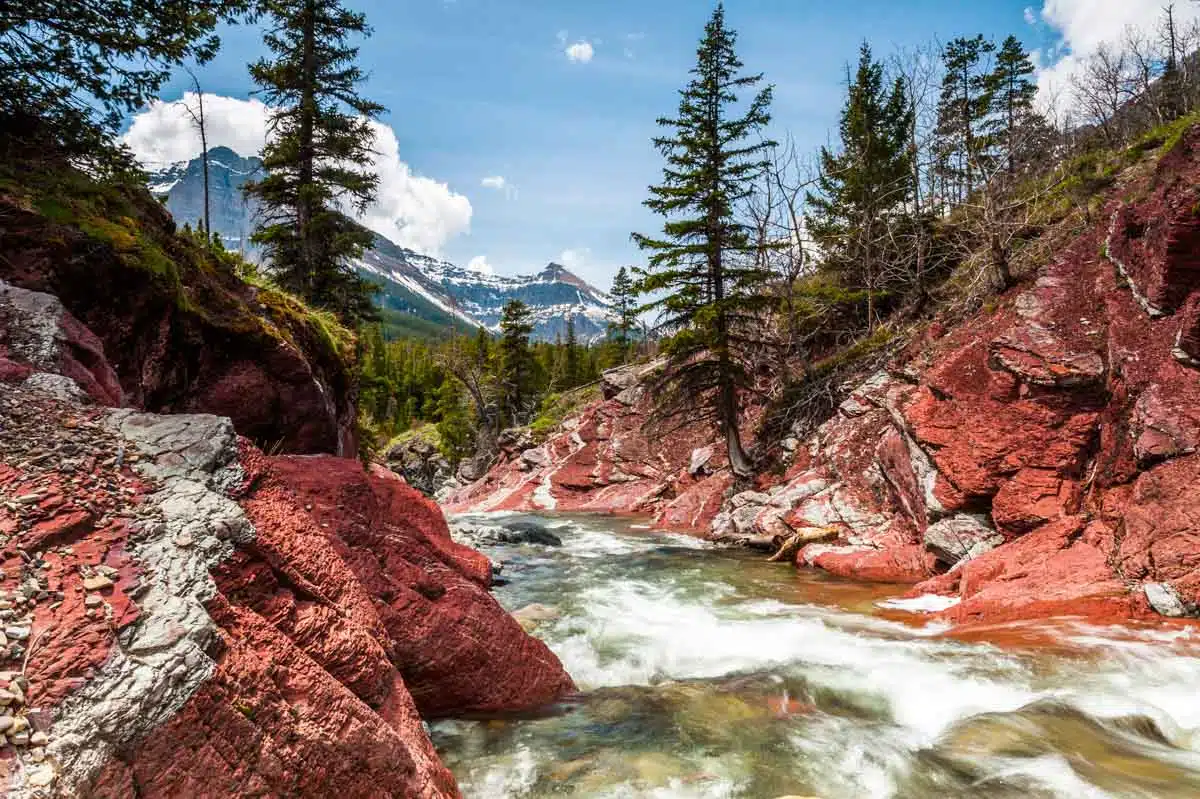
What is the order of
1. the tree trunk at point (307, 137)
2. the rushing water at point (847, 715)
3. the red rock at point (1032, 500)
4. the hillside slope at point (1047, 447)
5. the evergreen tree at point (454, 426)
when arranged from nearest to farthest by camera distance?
the rushing water at point (847, 715) → the hillside slope at point (1047, 447) → the red rock at point (1032, 500) → the tree trunk at point (307, 137) → the evergreen tree at point (454, 426)

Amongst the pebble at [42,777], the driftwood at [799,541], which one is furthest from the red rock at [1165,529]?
the pebble at [42,777]

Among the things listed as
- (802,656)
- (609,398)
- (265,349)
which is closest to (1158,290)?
(802,656)

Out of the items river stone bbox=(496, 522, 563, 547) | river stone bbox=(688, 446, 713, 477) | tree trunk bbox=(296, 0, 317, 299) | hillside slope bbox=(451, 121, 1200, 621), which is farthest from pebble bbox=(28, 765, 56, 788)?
river stone bbox=(688, 446, 713, 477)

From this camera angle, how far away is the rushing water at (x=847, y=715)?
445 centimetres

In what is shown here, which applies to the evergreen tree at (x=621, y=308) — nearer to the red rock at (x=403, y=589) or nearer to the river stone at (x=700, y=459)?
the river stone at (x=700, y=459)

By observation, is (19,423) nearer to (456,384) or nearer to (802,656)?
(802,656)

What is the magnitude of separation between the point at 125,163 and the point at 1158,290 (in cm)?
1491

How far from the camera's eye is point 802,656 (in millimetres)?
7016

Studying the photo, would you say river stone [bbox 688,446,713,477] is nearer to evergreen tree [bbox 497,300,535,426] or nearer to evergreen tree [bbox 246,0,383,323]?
evergreen tree [bbox 246,0,383,323]

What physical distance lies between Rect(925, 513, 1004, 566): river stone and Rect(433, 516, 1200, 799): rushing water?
8.45 ft

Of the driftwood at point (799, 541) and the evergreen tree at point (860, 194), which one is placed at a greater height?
the evergreen tree at point (860, 194)

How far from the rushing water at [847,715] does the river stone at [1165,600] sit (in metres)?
0.43

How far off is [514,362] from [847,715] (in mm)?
45821

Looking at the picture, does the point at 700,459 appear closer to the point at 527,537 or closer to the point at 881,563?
the point at 527,537
